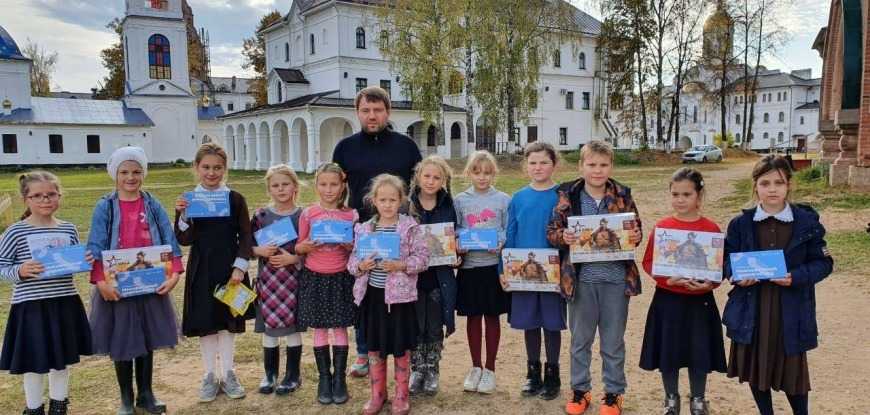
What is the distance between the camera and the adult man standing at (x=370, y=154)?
15.6 feet

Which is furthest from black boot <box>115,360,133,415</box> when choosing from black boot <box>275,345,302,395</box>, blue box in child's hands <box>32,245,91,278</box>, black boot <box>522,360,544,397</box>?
black boot <box>522,360,544,397</box>

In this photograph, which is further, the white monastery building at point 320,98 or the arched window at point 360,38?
the arched window at point 360,38

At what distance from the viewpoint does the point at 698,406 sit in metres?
3.86

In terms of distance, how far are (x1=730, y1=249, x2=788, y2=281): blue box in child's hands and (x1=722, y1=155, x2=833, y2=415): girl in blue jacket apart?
5cm

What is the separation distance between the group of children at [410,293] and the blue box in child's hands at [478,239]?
0.16 metres

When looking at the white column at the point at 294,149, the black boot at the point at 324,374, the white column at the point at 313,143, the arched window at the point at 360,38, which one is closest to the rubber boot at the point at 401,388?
the black boot at the point at 324,374

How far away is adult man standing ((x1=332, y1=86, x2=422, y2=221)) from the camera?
15.6ft

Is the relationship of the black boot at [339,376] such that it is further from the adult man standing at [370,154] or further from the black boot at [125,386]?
the black boot at [125,386]

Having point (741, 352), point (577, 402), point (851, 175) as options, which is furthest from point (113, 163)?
point (851, 175)

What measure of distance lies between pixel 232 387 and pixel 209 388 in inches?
6.8

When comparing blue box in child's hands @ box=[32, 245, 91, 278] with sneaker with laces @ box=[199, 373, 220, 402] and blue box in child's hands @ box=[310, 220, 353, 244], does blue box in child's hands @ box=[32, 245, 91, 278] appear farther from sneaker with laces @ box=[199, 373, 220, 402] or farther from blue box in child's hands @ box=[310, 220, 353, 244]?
blue box in child's hands @ box=[310, 220, 353, 244]

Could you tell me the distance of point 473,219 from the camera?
446 centimetres

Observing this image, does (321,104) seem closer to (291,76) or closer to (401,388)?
(291,76)

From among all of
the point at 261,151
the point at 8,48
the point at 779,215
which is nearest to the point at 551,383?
the point at 779,215
